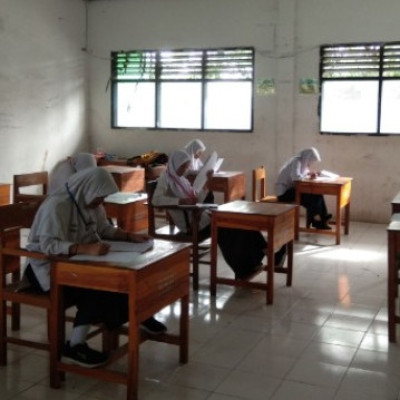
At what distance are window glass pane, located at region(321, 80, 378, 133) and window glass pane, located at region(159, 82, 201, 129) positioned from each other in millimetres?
1675

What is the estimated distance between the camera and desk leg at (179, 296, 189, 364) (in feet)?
10.0

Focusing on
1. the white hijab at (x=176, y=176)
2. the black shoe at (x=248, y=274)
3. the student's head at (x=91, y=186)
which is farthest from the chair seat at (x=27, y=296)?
the white hijab at (x=176, y=176)

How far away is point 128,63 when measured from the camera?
848 cm

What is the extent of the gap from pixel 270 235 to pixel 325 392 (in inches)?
55.2

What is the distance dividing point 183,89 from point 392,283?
5.31 metres

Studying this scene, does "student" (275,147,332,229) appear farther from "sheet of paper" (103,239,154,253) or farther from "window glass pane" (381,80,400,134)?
"sheet of paper" (103,239,154,253)

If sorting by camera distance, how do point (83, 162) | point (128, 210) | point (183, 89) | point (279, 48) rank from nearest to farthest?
point (128, 210) < point (83, 162) < point (279, 48) < point (183, 89)

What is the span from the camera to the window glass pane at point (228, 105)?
7926mm

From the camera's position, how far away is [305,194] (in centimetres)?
655

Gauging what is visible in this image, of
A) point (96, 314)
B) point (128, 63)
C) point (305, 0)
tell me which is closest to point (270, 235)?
point (96, 314)

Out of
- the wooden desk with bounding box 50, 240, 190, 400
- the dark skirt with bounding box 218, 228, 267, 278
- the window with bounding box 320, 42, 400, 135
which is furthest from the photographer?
the window with bounding box 320, 42, 400, 135

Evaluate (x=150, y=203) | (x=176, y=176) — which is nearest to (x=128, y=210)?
(x=150, y=203)

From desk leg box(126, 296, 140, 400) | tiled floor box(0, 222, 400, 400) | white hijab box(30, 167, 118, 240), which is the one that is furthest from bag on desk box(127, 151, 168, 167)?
desk leg box(126, 296, 140, 400)

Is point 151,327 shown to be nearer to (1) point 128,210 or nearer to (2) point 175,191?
(2) point 175,191
